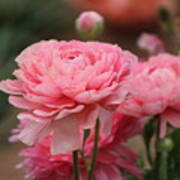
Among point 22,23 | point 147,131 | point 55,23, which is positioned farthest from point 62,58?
point 55,23

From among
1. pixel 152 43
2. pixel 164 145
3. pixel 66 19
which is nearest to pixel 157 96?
pixel 164 145

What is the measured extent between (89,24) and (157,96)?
0.10m

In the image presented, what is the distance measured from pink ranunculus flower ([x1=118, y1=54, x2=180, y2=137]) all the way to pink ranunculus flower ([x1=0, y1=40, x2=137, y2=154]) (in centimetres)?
2

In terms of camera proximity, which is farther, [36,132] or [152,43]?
[152,43]

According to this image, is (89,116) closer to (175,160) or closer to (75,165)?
(75,165)

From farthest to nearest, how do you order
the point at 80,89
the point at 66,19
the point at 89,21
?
the point at 66,19, the point at 89,21, the point at 80,89

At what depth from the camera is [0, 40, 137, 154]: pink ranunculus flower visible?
30cm

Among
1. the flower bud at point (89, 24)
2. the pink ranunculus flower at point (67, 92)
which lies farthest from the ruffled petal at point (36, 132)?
the flower bud at point (89, 24)

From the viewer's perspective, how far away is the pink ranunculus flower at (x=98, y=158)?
375mm

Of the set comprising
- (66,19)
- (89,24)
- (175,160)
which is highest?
(66,19)

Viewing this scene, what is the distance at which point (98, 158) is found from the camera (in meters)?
0.38

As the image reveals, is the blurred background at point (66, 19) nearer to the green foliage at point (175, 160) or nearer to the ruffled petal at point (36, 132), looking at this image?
the green foliage at point (175, 160)

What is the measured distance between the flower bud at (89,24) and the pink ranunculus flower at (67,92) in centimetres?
9

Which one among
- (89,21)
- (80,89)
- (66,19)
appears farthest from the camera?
(66,19)
